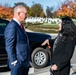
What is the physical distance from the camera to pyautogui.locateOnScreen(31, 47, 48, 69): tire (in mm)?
9672

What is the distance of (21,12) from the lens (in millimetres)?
4898

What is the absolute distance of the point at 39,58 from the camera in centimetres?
977

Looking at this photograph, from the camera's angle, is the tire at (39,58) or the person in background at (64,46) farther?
the tire at (39,58)

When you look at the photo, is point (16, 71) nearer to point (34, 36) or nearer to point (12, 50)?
point (12, 50)

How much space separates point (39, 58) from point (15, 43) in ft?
16.3

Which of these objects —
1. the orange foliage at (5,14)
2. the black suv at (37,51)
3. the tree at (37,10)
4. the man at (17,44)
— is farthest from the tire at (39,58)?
the tree at (37,10)

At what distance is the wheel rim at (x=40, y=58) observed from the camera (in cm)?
970

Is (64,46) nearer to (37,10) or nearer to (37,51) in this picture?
(37,51)

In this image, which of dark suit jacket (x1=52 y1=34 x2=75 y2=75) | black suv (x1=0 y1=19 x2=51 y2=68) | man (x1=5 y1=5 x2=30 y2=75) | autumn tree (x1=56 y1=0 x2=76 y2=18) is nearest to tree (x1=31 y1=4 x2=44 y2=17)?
autumn tree (x1=56 y1=0 x2=76 y2=18)

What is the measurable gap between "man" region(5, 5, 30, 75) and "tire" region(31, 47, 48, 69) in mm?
4673

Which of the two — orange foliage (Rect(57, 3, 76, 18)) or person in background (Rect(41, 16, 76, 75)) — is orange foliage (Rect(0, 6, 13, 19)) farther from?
person in background (Rect(41, 16, 76, 75))

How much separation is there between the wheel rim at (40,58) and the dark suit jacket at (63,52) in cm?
480

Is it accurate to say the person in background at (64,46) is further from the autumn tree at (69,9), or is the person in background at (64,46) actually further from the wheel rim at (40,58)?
the autumn tree at (69,9)

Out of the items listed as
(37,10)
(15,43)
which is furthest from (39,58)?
(37,10)
